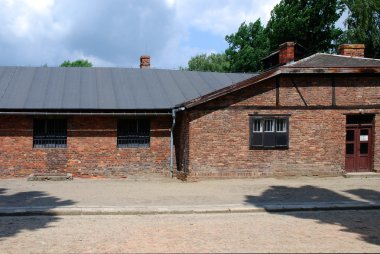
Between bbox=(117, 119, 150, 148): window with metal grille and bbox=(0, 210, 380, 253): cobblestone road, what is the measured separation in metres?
8.38

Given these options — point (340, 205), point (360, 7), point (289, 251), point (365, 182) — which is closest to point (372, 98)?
point (365, 182)

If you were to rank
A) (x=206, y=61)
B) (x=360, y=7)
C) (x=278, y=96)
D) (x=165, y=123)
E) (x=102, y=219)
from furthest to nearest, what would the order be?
(x=206, y=61)
(x=360, y=7)
(x=165, y=123)
(x=278, y=96)
(x=102, y=219)

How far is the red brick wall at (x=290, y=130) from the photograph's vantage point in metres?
16.7

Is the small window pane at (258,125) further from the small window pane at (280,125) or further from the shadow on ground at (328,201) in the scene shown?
the shadow on ground at (328,201)

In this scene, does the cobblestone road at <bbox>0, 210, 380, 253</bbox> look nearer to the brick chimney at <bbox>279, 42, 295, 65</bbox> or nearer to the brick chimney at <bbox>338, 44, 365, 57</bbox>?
the brick chimney at <bbox>338, 44, 365, 57</bbox>

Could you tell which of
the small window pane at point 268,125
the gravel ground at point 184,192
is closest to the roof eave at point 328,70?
the small window pane at point 268,125

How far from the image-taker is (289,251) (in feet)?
22.7

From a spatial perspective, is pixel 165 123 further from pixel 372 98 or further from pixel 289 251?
pixel 289 251

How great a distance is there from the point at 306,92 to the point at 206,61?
4191 cm

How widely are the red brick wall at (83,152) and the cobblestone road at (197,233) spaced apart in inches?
314

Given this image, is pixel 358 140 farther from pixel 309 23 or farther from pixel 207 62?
pixel 207 62

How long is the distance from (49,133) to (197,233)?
442 inches

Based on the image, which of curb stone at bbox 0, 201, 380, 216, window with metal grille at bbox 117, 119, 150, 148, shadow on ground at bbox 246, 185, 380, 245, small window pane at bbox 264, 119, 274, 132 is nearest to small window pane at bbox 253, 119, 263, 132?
small window pane at bbox 264, 119, 274, 132

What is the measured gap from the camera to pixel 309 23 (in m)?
34.8
